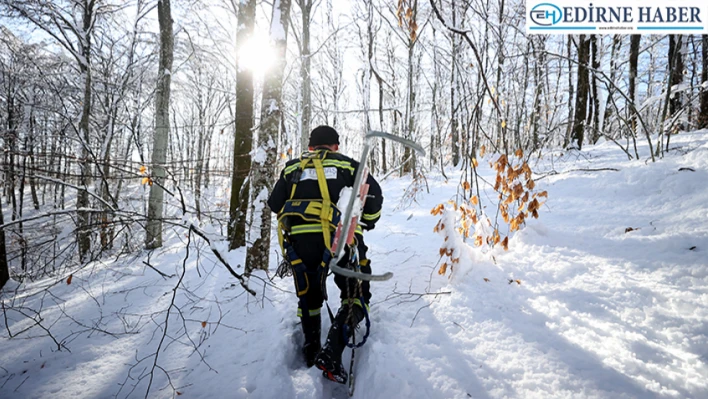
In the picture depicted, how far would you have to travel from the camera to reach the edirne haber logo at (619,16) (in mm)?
5458

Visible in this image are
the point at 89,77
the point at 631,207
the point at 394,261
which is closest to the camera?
the point at 631,207

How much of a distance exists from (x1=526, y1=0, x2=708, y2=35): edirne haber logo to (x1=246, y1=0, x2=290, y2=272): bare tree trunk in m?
4.71

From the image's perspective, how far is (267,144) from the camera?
12.9 feet

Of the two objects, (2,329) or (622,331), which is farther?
(2,329)

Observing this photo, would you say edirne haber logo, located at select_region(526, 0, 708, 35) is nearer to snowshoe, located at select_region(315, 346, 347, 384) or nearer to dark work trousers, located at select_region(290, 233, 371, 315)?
dark work trousers, located at select_region(290, 233, 371, 315)

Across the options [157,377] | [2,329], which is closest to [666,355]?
[157,377]

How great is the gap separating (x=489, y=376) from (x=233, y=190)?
434cm

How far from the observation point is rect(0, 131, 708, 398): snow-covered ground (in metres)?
1.89

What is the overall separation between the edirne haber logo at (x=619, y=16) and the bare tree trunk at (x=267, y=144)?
4.71 m

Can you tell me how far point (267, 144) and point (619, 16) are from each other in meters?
7.91

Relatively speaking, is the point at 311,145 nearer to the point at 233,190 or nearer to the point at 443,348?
the point at 443,348

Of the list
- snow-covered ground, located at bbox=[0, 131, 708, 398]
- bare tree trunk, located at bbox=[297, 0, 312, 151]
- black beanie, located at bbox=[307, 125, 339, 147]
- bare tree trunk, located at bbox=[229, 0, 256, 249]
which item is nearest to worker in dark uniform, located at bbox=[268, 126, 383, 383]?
black beanie, located at bbox=[307, 125, 339, 147]

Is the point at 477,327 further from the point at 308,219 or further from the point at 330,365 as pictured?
the point at 308,219

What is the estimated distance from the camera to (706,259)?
2.39 m
